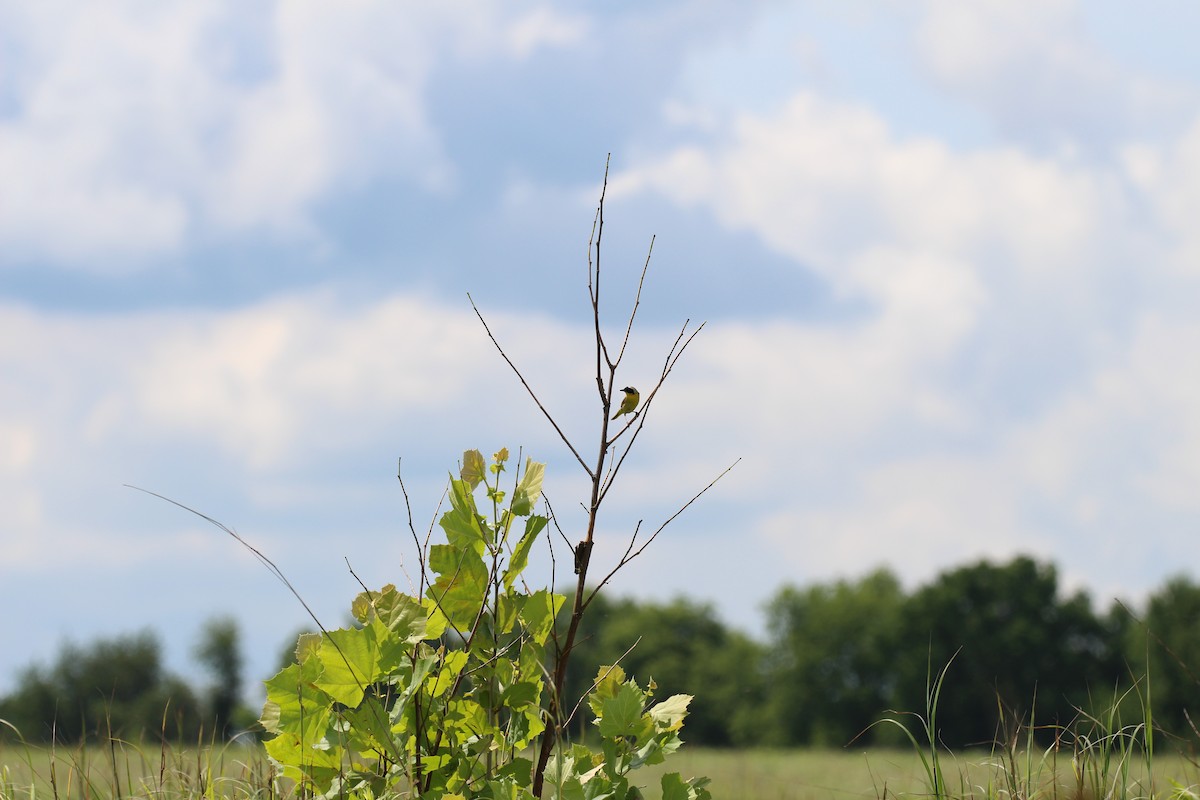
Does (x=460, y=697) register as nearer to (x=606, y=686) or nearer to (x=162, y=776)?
(x=606, y=686)

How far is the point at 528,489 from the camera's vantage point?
3.10 meters

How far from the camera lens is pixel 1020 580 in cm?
4116

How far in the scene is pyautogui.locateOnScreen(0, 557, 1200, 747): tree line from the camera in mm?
37156

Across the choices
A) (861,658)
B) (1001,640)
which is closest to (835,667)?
(861,658)

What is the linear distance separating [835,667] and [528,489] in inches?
1904

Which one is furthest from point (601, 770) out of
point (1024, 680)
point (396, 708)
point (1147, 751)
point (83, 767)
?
point (1024, 680)

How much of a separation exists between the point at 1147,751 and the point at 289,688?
114 inches

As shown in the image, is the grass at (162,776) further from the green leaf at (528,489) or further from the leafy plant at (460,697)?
the green leaf at (528,489)

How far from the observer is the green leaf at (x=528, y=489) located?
10.0ft

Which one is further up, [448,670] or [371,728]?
[448,670]

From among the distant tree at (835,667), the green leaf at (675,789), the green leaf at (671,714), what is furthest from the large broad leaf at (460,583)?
the distant tree at (835,667)

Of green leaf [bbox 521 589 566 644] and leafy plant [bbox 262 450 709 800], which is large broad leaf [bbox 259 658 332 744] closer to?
leafy plant [bbox 262 450 709 800]

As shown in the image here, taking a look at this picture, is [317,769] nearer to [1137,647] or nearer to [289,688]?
[289,688]

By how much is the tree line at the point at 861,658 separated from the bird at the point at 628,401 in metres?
29.2
